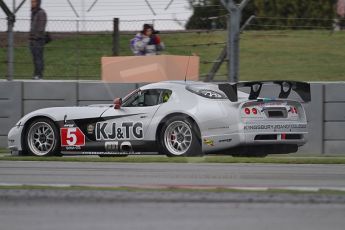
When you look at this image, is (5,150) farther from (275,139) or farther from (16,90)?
(275,139)

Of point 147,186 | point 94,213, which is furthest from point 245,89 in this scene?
point 94,213

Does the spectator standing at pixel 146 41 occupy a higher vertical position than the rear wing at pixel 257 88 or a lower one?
higher

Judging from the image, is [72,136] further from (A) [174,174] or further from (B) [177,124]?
(A) [174,174]

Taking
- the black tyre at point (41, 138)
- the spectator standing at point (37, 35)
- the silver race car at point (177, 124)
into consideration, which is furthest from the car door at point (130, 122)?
the spectator standing at point (37, 35)

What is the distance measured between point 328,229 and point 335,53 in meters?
13.8

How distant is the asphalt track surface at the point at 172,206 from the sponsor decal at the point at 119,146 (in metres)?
3.73

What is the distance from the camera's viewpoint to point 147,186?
8492 mm

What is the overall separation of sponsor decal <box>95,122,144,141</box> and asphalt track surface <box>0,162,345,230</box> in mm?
3666

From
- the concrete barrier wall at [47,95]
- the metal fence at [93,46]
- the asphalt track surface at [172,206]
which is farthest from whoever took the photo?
the metal fence at [93,46]

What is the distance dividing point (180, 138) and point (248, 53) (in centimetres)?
1082

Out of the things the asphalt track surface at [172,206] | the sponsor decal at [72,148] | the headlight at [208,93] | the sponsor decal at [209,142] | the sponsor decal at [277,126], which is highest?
the headlight at [208,93]

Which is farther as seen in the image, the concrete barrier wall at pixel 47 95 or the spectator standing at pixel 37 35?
the spectator standing at pixel 37 35

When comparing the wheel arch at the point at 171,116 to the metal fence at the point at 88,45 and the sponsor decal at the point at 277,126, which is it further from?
Result: the metal fence at the point at 88,45

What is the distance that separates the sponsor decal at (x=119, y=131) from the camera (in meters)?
13.3
